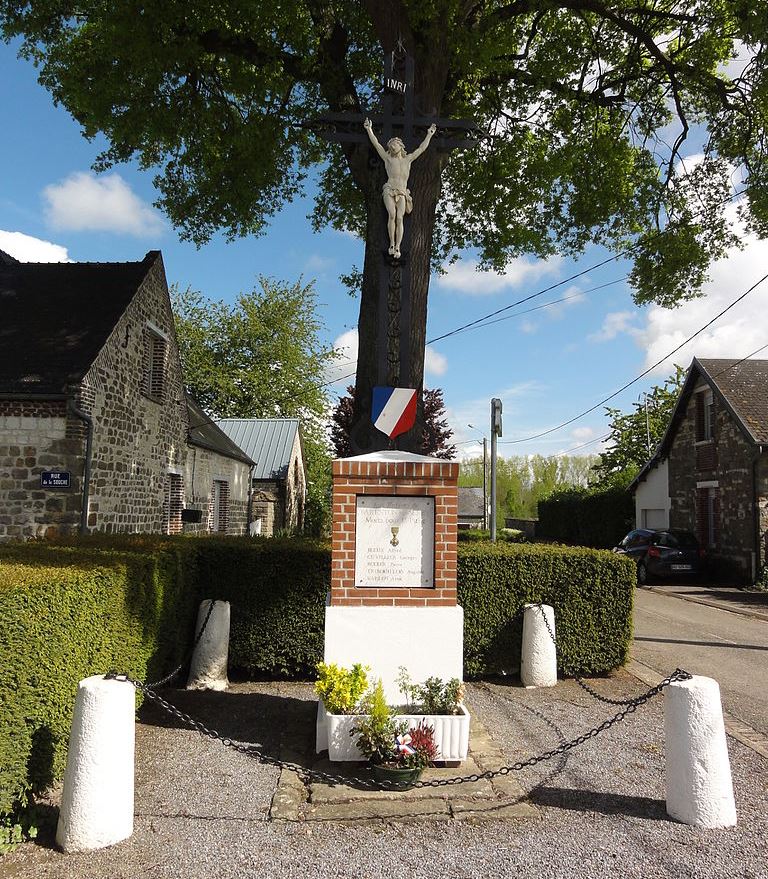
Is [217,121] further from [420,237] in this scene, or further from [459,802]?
[459,802]

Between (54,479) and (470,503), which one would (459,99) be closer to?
(54,479)

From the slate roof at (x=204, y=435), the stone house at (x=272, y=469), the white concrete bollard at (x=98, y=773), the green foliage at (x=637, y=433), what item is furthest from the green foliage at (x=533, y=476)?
the white concrete bollard at (x=98, y=773)

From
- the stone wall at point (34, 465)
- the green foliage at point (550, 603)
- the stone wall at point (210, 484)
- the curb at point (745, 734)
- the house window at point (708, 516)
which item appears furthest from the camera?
the house window at point (708, 516)

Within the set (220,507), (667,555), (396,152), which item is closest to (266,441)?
(220,507)

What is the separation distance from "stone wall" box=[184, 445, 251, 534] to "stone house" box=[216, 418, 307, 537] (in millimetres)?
1656

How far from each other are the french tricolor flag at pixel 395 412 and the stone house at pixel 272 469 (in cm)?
1898

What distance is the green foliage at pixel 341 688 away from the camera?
4773mm

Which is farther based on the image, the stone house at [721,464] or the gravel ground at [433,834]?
the stone house at [721,464]

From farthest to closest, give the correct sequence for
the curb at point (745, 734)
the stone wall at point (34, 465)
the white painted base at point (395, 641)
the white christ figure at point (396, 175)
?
1. the stone wall at point (34, 465)
2. the white christ figure at point (396, 175)
3. the curb at point (745, 734)
4. the white painted base at point (395, 641)

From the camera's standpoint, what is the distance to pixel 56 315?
12.8 metres

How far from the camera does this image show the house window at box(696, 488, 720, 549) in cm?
2098

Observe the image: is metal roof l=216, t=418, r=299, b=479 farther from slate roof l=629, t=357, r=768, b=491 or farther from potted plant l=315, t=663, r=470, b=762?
potted plant l=315, t=663, r=470, b=762

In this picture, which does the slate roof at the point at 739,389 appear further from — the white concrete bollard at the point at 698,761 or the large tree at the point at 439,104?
the white concrete bollard at the point at 698,761

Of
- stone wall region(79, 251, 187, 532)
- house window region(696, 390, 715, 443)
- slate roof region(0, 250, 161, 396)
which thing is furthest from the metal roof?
→ house window region(696, 390, 715, 443)
